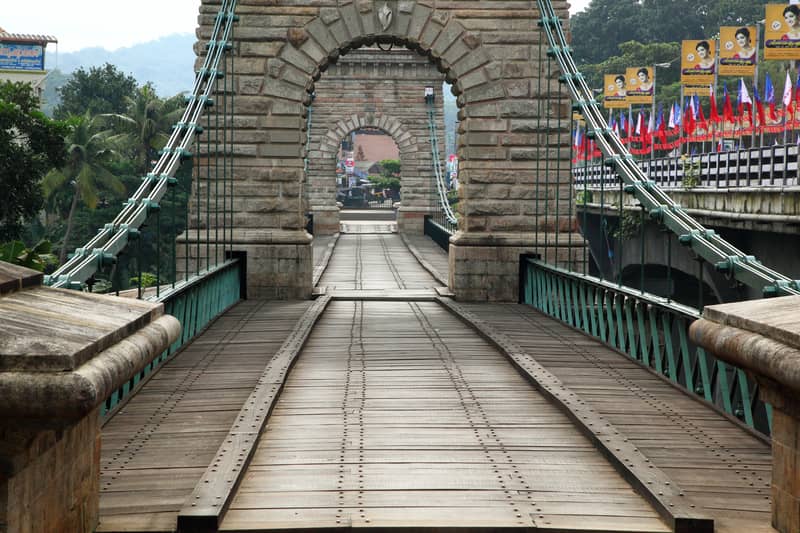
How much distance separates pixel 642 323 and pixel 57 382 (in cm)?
740

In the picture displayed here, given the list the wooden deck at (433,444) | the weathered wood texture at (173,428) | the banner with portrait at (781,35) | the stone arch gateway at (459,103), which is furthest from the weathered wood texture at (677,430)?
the banner with portrait at (781,35)

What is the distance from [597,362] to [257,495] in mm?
5158

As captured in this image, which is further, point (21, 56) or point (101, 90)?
point (101, 90)

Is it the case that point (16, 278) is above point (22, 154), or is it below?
below

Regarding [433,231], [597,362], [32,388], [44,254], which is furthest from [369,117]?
[32,388]

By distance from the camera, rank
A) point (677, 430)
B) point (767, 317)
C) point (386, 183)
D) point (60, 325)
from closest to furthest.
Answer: point (60, 325) < point (767, 317) < point (677, 430) < point (386, 183)

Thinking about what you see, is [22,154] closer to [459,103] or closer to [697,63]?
[459,103]

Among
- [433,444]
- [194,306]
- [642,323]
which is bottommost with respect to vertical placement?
[433,444]

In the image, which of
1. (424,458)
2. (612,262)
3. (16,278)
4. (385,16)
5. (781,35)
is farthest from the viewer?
(781,35)

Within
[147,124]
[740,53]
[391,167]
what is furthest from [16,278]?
[391,167]

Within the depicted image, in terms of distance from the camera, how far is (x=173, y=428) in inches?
291

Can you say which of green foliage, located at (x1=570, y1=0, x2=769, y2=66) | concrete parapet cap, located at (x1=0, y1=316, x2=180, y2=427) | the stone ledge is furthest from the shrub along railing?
green foliage, located at (x1=570, y1=0, x2=769, y2=66)

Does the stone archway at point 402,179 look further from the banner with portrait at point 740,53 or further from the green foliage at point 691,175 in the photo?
the banner with portrait at point 740,53

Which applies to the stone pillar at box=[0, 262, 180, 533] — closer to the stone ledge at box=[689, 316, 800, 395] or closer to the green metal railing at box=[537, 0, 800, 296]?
the stone ledge at box=[689, 316, 800, 395]
